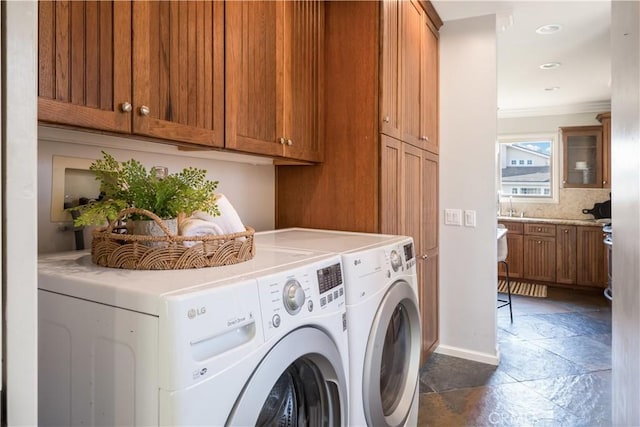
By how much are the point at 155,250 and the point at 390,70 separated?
161cm

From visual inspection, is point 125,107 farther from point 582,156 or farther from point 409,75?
point 582,156

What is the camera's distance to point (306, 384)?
1117 mm

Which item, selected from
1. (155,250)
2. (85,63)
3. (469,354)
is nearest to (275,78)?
(85,63)

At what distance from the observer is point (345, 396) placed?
3.84 feet

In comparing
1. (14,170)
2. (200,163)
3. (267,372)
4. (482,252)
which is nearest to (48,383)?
(267,372)

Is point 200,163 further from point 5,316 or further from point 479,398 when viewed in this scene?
point 479,398

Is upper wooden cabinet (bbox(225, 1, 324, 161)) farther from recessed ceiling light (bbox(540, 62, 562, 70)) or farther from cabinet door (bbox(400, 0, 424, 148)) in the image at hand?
recessed ceiling light (bbox(540, 62, 562, 70))

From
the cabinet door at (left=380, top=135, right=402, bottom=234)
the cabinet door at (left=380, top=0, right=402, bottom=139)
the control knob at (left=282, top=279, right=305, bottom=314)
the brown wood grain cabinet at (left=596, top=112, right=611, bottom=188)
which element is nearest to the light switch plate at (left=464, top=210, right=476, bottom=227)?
the cabinet door at (left=380, top=135, right=402, bottom=234)

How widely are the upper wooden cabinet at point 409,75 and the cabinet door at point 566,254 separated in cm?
341

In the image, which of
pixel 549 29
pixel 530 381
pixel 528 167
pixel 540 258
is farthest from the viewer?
pixel 528 167

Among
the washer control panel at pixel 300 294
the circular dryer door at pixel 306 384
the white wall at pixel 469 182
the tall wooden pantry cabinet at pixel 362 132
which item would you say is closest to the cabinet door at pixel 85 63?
the washer control panel at pixel 300 294

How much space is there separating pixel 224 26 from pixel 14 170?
1112 mm

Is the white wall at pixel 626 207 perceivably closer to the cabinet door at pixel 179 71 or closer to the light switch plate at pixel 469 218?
the cabinet door at pixel 179 71

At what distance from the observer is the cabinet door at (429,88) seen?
262 cm
